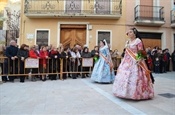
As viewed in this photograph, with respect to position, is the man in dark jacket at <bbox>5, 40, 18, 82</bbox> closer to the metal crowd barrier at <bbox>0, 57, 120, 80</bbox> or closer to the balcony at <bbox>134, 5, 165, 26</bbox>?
the metal crowd barrier at <bbox>0, 57, 120, 80</bbox>

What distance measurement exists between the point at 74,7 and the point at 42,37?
3165 mm

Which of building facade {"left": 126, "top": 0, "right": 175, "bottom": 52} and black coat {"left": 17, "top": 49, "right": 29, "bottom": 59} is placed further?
building facade {"left": 126, "top": 0, "right": 175, "bottom": 52}

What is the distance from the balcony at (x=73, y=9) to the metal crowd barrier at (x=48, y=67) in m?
5.53

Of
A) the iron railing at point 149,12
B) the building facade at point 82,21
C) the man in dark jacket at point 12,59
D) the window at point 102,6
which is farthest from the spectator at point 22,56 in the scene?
the iron railing at point 149,12

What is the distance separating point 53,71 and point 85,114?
6476 millimetres

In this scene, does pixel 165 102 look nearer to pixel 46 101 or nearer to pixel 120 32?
pixel 46 101

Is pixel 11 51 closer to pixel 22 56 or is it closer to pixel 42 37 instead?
pixel 22 56

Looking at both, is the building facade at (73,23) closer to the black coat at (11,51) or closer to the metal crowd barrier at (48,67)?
the metal crowd barrier at (48,67)

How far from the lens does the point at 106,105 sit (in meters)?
5.88

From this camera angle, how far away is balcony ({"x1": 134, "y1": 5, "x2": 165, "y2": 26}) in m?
16.9

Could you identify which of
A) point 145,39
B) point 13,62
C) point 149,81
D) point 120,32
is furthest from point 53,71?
point 145,39

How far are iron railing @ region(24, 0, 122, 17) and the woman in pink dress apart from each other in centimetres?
1028

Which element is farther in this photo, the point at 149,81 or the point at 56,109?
the point at 149,81

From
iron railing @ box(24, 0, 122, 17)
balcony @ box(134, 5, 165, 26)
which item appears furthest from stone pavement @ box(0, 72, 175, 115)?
balcony @ box(134, 5, 165, 26)
